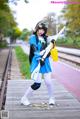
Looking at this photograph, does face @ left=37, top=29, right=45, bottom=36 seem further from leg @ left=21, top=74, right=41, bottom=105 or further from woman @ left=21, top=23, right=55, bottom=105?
leg @ left=21, top=74, right=41, bottom=105

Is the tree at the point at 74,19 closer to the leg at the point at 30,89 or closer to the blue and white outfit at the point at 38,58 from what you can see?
the leg at the point at 30,89

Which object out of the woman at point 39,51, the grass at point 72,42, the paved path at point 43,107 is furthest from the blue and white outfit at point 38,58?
the grass at point 72,42

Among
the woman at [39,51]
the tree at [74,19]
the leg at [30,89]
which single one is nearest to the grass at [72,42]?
the tree at [74,19]

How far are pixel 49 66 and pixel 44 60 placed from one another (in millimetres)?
199

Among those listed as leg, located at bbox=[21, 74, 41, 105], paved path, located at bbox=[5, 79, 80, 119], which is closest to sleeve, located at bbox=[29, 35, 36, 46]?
leg, located at bbox=[21, 74, 41, 105]

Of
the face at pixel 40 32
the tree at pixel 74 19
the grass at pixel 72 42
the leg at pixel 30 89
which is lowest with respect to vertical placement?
the grass at pixel 72 42

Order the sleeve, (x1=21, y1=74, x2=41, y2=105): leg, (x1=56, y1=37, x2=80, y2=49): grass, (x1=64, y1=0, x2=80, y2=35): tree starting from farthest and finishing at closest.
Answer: (x1=64, y1=0, x2=80, y2=35): tree < (x1=56, y1=37, x2=80, y2=49): grass < (x1=21, y1=74, x2=41, y2=105): leg < the sleeve

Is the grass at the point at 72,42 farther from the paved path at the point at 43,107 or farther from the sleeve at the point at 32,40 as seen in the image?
the sleeve at the point at 32,40

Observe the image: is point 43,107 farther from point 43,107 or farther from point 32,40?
point 32,40

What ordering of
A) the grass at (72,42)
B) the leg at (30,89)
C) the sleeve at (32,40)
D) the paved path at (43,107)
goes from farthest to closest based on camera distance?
the grass at (72,42) → the leg at (30,89) → the sleeve at (32,40) → the paved path at (43,107)

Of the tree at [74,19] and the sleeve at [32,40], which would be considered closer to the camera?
the sleeve at [32,40]

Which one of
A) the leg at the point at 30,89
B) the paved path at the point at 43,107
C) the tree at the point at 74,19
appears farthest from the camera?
the tree at the point at 74,19

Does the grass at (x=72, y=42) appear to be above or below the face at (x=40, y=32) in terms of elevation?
below

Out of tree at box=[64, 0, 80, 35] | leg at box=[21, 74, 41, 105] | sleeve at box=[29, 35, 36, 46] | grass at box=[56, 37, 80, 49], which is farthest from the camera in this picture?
tree at box=[64, 0, 80, 35]
